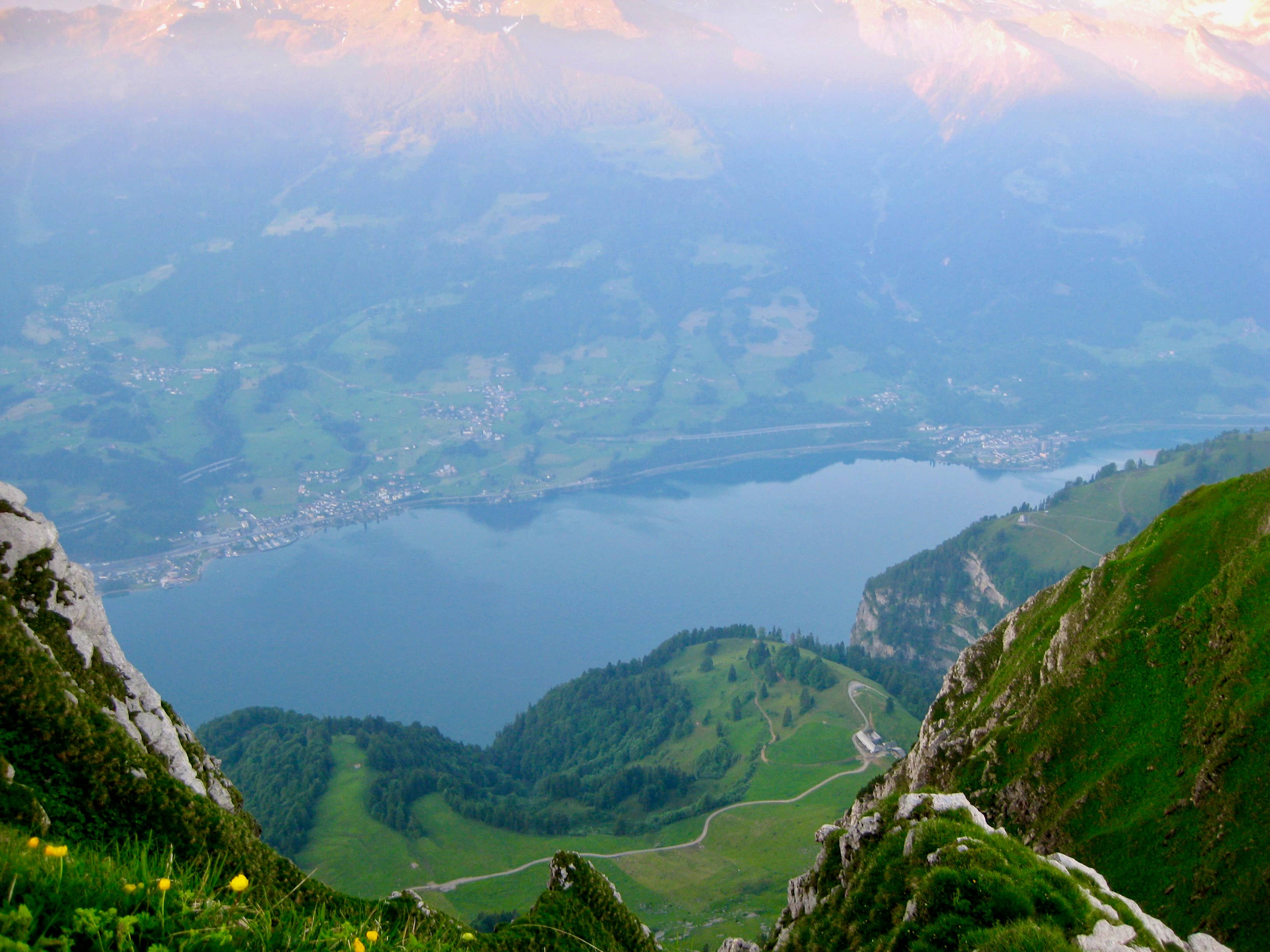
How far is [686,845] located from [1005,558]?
2966 inches

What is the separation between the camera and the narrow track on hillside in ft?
225

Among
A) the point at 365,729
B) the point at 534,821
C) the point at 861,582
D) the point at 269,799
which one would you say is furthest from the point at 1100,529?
the point at 269,799

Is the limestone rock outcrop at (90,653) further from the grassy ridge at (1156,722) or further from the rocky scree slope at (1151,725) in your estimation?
the rocky scree slope at (1151,725)

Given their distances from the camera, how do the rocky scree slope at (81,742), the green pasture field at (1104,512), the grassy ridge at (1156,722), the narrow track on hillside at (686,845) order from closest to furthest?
the rocky scree slope at (81,742)
the grassy ridge at (1156,722)
the narrow track on hillside at (686,845)
the green pasture field at (1104,512)

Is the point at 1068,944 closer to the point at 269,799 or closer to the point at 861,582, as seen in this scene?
the point at 269,799

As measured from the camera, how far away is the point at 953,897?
41.3ft

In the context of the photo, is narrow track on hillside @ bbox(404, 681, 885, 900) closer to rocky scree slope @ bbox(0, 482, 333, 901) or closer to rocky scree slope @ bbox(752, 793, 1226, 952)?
rocky scree slope @ bbox(752, 793, 1226, 952)

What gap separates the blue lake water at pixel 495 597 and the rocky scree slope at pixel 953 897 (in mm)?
105419

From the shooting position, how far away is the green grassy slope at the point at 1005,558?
125000 mm

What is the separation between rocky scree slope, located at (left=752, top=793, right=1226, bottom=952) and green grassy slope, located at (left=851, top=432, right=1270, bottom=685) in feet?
368

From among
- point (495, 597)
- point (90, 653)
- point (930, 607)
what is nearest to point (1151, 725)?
point (90, 653)

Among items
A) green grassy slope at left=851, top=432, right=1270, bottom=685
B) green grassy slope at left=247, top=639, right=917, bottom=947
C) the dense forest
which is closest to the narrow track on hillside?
A: green grassy slope at left=247, top=639, right=917, bottom=947

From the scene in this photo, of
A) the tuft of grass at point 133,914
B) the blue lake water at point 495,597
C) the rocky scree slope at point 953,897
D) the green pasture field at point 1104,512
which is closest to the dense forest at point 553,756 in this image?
the blue lake water at point 495,597

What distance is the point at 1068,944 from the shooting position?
435 inches
